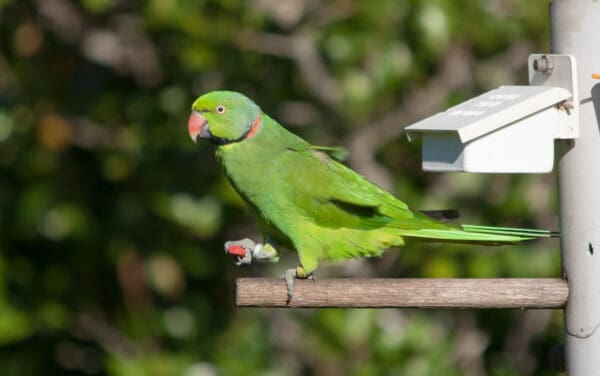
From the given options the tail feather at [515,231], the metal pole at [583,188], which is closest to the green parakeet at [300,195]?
the tail feather at [515,231]

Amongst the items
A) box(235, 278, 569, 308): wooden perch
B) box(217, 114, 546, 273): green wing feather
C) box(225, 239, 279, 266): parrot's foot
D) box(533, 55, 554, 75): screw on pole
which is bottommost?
box(235, 278, 569, 308): wooden perch

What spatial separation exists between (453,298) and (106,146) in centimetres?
266

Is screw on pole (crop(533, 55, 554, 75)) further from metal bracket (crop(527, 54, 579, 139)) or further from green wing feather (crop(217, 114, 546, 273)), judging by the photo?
green wing feather (crop(217, 114, 546, 273))

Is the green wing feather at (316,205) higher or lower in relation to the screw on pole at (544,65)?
lower

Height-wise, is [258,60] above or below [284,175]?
above

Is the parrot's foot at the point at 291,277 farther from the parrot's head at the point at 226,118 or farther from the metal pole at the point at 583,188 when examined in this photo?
the metal pole at the point at 583,188

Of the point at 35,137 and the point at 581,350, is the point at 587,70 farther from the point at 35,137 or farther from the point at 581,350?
the point at 35,137

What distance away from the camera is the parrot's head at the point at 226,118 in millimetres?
3434

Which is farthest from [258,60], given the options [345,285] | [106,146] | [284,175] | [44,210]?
[345,285]

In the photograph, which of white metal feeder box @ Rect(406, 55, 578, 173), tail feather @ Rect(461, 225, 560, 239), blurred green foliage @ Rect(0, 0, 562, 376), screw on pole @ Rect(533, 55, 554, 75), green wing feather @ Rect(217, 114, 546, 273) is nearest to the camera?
white metal feeder box @ Rect(406, 55, 578, 173)

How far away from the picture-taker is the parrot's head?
3434 mm

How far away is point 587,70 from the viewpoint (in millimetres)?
2891

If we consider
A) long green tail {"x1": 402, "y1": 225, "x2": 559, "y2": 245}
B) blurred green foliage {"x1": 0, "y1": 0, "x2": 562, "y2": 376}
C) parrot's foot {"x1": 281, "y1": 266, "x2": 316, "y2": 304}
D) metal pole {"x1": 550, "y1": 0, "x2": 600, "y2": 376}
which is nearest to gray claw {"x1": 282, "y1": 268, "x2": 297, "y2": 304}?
parrot's foot {"x1": 281, "y1": 266, "x2": 316, "y2": 304}

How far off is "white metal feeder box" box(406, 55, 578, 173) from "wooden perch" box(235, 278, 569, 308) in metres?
0.29
